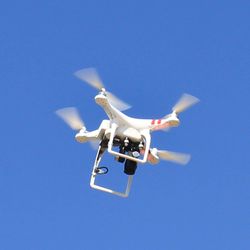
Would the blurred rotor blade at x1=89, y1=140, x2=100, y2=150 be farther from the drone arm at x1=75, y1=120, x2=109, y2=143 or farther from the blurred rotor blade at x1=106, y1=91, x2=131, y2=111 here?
the blurred rotor blade at x1=106, y1=91, x2=131, y2=111

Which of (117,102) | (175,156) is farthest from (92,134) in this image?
(175,156)

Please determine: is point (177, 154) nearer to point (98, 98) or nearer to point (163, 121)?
point (163, 121)

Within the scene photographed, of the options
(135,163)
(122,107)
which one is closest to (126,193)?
(135,163)

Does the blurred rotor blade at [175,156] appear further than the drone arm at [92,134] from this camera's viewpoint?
Yes

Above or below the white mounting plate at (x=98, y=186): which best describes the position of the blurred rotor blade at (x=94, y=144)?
above

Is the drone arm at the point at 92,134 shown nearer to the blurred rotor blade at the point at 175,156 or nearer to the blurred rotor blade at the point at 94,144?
the blurred rotor blade at the point at 94,144

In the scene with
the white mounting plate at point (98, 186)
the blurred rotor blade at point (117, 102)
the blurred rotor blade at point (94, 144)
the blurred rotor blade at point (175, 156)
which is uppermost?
the blurred rotor blade at point (117, 102)
